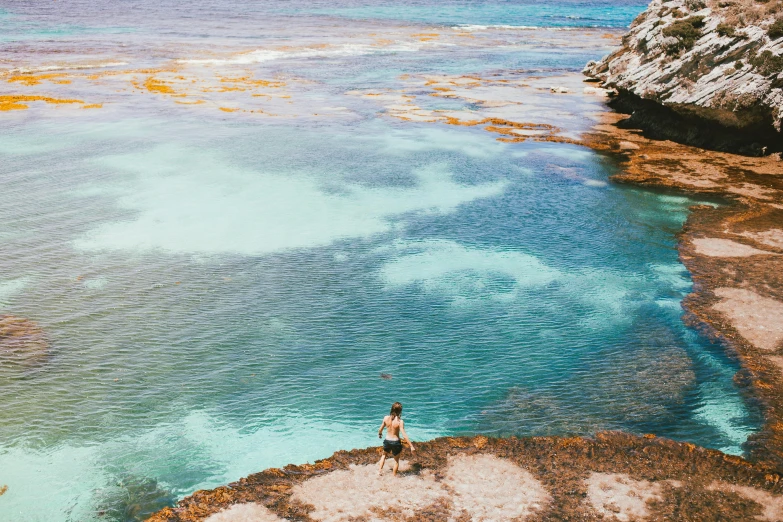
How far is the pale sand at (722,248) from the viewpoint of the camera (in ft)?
95.2

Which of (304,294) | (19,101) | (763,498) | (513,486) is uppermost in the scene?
(19,101)

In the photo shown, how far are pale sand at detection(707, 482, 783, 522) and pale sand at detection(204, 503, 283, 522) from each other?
10.1m

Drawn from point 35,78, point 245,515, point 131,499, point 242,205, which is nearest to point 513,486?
point 245,515

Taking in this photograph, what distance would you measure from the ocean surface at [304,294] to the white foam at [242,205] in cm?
18

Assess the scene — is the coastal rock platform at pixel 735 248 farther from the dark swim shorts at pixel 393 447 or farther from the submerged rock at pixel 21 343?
the submerged rock at pixel 21 343

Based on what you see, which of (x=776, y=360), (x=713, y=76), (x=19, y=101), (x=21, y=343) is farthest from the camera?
(x=19, y=101)

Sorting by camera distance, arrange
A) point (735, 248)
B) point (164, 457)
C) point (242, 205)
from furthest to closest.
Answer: point (242, 205), point (735, 248), point (164, 457)

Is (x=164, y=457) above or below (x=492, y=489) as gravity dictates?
above

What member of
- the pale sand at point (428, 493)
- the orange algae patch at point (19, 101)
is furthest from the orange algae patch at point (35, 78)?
the pale sand at point (428, 493)

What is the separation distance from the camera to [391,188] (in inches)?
1513

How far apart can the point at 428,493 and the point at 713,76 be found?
117 feet

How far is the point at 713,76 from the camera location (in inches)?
1633

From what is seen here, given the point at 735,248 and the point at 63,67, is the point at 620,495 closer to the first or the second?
the point at 735,248

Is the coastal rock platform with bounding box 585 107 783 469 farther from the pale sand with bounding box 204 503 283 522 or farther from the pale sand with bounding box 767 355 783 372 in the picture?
the pale sand with bounding box 204 503 283 522
